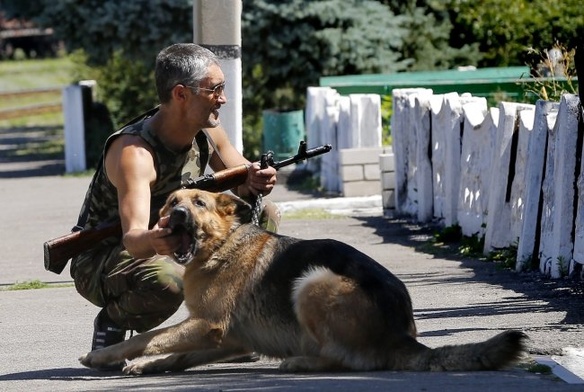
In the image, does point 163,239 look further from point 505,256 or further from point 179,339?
point 505,256

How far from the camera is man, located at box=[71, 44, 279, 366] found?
21.7ft

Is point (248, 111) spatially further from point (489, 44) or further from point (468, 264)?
point (468, 264)

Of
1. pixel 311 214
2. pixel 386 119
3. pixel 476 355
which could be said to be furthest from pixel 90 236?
pixel 386 119

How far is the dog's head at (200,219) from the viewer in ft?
20.7

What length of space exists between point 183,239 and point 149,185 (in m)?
0.44

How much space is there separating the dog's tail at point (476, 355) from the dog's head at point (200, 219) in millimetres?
1134

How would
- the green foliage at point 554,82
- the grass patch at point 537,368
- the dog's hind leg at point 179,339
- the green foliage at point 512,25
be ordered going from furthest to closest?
1. the green foliage at point 512,25
2. the green foliage at point 554,82
3. the dog's hind leg at point 179,339
4. the grass patch at point 537,368

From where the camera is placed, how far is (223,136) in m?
7.39

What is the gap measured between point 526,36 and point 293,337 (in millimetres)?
16381

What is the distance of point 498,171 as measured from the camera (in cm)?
1059

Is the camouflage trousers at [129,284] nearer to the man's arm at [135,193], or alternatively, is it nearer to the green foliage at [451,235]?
the man's arm at [135,193]

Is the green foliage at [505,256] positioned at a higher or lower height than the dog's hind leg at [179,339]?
lower

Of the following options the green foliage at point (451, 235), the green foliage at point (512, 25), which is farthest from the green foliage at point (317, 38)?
the green foliage at point (451, 235)

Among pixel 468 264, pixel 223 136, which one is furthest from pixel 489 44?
pixel 223 136
